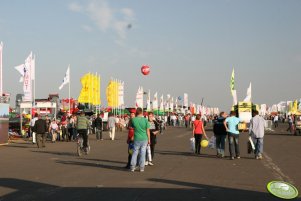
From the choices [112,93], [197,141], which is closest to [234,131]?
[197,141]

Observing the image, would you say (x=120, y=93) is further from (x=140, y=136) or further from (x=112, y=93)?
(x=140, y=136)

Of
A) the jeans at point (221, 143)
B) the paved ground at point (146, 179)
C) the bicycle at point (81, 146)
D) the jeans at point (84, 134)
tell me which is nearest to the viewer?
the paved ground at point (146, 179)

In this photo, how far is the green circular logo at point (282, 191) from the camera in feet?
29.1

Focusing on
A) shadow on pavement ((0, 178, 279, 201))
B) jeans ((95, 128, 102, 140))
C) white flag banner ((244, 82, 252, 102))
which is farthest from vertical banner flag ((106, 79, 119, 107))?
shadow on pavement ((0, 178, 279, 201))

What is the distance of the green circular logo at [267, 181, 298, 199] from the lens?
887 centimetres

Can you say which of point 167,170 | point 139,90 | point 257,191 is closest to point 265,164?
point 167,170

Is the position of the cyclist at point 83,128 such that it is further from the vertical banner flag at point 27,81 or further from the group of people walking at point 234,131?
the vertical banner flag at point 27,81

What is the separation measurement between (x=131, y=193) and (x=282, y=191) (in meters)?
2.88

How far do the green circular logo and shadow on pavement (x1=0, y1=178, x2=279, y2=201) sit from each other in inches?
4.9

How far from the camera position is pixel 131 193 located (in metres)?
9.37

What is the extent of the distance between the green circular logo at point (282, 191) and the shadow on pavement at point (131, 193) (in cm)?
12

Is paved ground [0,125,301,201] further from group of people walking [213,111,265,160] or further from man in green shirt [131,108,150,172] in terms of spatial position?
group of people walking [213,111,265,160]

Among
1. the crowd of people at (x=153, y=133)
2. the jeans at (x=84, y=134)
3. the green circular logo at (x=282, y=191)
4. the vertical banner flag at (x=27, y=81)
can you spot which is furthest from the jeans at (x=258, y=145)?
the vertical banner flag at (x=27, y=81)

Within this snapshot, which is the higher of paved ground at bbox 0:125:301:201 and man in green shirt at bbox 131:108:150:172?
man in green shirt at bbox 131:108:150:172
